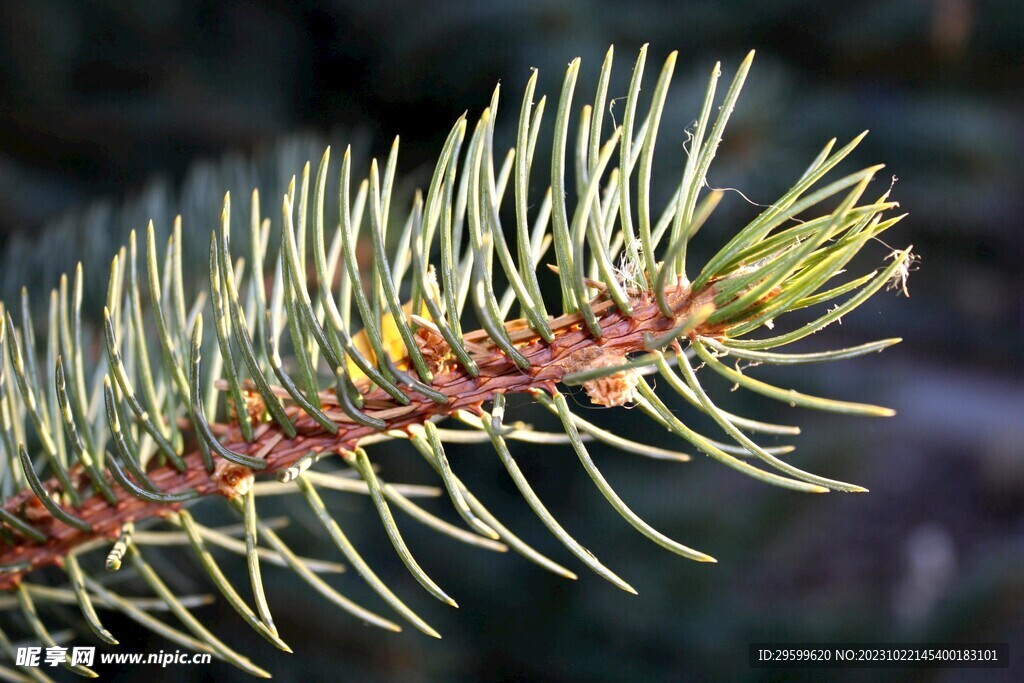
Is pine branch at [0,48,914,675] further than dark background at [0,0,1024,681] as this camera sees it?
No

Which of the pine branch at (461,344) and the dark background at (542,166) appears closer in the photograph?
the pine branch at (461,344)

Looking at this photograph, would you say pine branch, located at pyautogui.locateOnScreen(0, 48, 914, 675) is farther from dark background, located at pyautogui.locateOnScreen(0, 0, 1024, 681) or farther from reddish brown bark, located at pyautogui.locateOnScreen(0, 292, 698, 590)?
dark background, located at pyautogui.locateOnScreen(0, 0, 1024, 681)

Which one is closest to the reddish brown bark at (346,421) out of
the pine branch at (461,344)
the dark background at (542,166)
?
the pine branch at (461,344)

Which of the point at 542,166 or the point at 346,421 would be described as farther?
the point at 542,166

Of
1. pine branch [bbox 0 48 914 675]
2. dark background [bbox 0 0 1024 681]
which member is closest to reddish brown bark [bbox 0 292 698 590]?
pine branch [bbox 0 48 914 675]

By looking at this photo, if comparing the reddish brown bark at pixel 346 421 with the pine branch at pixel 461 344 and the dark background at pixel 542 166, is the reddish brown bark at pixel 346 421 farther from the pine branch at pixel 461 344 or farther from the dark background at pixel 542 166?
the dark background at pixel 542 166

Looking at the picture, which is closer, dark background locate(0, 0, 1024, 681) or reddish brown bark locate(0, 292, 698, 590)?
reddish brown bark locate(0, 292, 698, 590)

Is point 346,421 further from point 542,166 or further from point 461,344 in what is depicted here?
point 542,166

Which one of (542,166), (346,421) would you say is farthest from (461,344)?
(542,166)

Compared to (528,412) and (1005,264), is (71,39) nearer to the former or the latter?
(528,412)

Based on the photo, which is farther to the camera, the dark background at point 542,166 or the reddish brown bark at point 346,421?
the dark background at point 542,166
